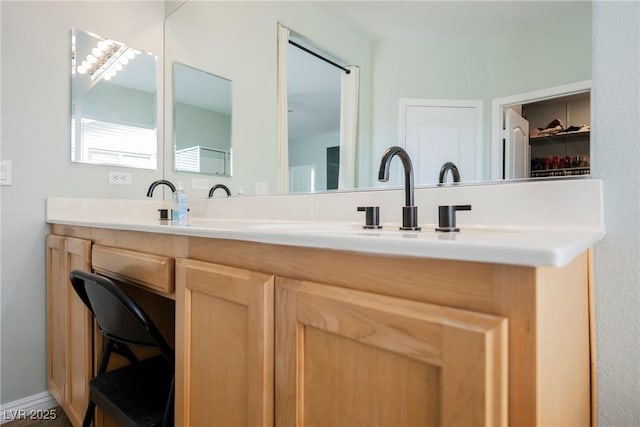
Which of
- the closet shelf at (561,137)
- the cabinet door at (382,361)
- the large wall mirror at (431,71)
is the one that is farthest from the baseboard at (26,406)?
the closet shelf at (561,137)

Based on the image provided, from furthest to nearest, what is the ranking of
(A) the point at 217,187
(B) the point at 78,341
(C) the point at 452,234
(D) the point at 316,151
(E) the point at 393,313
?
(A) the point at 217,187
(D) the point at 316,151
(B) the point at 78,341
(C) the point at 452,234
(E) the point at 393,313

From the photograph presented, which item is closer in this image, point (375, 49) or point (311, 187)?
point (375, 49)

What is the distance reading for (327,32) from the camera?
1501 millimetres

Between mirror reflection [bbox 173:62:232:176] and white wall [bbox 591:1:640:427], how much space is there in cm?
163

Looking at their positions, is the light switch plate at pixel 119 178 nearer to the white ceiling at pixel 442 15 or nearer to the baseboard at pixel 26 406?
the baseboard at pixel 26 406

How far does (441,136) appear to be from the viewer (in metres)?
1.11

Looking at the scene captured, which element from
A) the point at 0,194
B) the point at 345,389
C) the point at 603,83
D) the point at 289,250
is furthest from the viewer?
the point at 0,194

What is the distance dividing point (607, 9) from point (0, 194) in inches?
90.2

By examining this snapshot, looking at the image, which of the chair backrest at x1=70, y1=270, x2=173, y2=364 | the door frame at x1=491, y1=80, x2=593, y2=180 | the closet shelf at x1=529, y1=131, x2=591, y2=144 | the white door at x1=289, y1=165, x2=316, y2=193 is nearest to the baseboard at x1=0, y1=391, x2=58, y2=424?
the chair backrest at x1=70, y1=270, x2=173, y2=364

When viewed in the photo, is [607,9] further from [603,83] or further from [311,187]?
[311,187]

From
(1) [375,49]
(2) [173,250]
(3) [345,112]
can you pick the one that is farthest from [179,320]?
(1) [375,49]

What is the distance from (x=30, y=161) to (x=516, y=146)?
6.72 ft

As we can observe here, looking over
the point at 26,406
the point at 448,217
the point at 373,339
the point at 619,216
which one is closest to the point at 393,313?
the point at 373,339

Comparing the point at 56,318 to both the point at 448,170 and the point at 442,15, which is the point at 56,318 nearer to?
the point at 448,170
